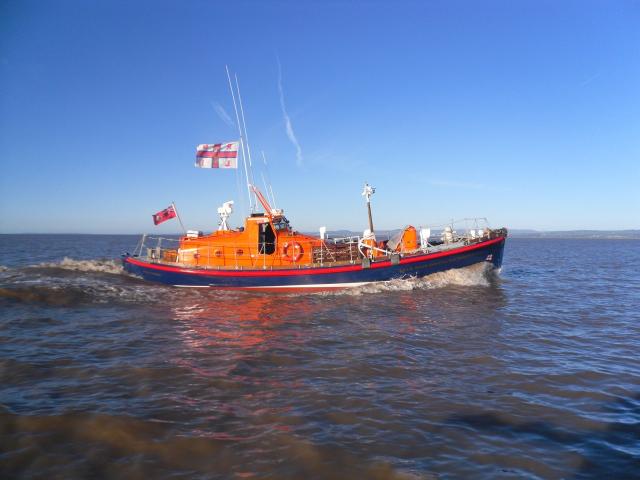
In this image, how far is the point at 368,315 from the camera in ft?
42.6

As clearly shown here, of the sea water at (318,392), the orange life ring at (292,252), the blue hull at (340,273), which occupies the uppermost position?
the orange life ring at (292,252)

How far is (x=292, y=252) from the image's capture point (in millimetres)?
18266

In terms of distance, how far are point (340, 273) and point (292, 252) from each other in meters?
2.76

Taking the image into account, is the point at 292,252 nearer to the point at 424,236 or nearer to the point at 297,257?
the point at 297,257

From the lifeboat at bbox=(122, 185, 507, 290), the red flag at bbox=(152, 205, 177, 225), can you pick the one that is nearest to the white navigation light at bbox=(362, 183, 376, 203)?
the lifeboat at bbox=(122, 185, 507, 290)

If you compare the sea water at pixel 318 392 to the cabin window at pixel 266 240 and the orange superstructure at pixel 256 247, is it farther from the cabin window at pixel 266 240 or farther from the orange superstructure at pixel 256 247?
the cabin window at pixel 266 240

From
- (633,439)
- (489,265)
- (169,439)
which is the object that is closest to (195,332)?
(169,439)

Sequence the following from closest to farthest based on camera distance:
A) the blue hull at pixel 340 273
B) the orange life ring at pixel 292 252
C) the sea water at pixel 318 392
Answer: the sea water at pixel 318 392
the blue hull at pixel 340 273
the orange life ring at pixel 292 252

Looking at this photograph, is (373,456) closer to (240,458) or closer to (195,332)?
(240,458)

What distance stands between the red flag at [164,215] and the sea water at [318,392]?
21.3 ft

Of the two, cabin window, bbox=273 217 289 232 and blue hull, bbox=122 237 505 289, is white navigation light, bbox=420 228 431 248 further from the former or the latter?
cabin window, bbox=273 217 289 232

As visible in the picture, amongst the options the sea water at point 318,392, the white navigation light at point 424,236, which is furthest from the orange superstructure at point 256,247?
the white navigation light at point 424,236

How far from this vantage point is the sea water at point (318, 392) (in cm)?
477

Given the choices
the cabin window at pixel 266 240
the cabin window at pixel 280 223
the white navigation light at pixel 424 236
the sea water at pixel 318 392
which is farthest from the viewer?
the cabin window at pixel 280 223
